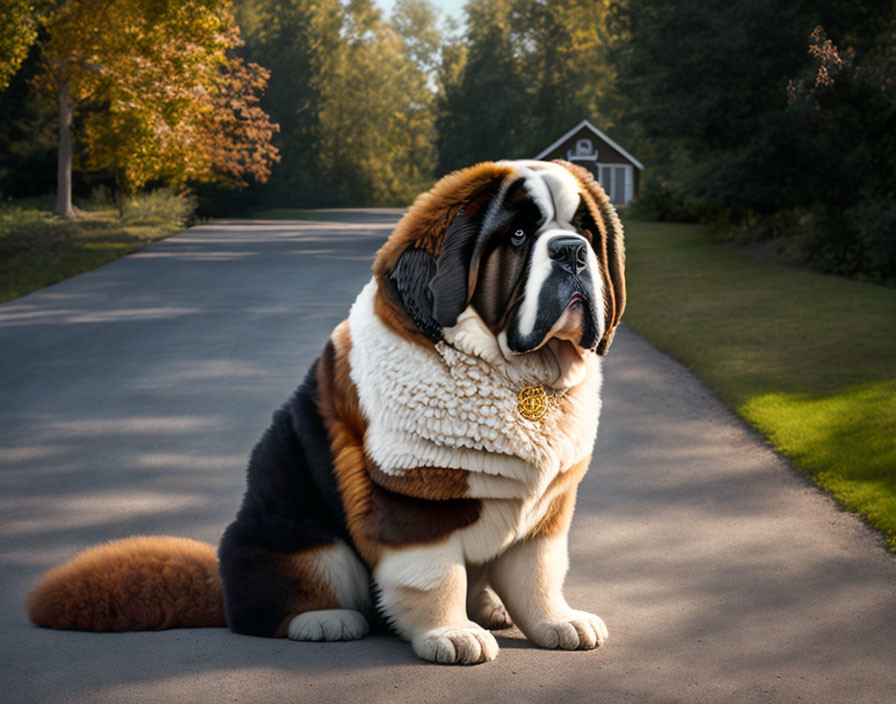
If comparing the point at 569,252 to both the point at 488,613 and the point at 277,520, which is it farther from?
the point at 488,613

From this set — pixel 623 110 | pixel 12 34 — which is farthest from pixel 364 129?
pixel 12 34

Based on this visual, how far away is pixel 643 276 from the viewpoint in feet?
76.9

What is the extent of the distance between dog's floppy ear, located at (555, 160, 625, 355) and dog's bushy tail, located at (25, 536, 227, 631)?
1793 millimetres

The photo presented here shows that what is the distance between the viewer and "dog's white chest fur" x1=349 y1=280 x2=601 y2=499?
11.9 feet

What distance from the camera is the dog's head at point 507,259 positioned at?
347 centimetres

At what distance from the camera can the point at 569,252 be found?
11.3ft

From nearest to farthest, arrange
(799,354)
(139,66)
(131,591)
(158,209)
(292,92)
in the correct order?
(131,591) → (799,354) → (139,66) → (158,209) → (292,92)

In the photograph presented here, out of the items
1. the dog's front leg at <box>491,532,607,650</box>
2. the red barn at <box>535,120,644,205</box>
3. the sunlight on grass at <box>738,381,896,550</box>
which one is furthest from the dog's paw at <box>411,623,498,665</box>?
the red barn at <box>535,120,644,205</box>

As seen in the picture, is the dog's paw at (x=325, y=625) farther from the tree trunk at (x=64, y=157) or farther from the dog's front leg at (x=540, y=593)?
the tree trunk at (x=64, y=157)

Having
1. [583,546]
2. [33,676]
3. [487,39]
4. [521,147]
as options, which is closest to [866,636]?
[583,546]

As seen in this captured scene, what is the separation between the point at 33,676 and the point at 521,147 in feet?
267

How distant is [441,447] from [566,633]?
905mm

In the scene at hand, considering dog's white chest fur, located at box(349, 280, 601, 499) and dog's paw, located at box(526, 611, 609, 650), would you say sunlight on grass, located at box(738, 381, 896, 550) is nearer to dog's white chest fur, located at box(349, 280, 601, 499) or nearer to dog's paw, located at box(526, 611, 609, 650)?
dog's paw, located at box(526, 611, 609, 650)

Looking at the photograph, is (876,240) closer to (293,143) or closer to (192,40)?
(192,40)
